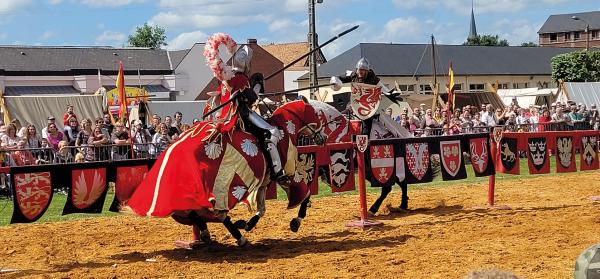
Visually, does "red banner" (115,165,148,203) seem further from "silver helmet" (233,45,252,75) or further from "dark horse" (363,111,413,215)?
"dark horse" (363,111,413,215)

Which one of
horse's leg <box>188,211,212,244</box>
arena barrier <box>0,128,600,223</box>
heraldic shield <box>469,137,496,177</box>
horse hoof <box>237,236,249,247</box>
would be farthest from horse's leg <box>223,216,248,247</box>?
heraldic shield <box>469,137,496,177</box>

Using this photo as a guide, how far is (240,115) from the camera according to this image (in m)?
9.34

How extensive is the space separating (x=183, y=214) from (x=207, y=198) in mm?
788

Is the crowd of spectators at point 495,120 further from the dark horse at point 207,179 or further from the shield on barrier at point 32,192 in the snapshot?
the shield on barrier at point 32,192

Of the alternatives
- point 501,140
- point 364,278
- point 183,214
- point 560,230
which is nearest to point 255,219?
point 183,214

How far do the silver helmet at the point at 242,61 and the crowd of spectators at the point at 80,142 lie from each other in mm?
5322

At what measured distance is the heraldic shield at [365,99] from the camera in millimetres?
11477

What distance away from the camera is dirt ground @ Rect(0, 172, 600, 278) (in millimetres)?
8016

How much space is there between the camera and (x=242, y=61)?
366 inches

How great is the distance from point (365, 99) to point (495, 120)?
1203 cm

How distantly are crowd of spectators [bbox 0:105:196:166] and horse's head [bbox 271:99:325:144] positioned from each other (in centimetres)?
455

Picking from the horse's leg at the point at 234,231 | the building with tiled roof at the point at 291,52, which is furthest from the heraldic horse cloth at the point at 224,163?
the building with tiled roof at the point at 291,52

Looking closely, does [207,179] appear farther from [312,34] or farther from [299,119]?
[312,34]

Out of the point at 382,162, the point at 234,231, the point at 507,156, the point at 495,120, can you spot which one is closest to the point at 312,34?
the point at 495,120
